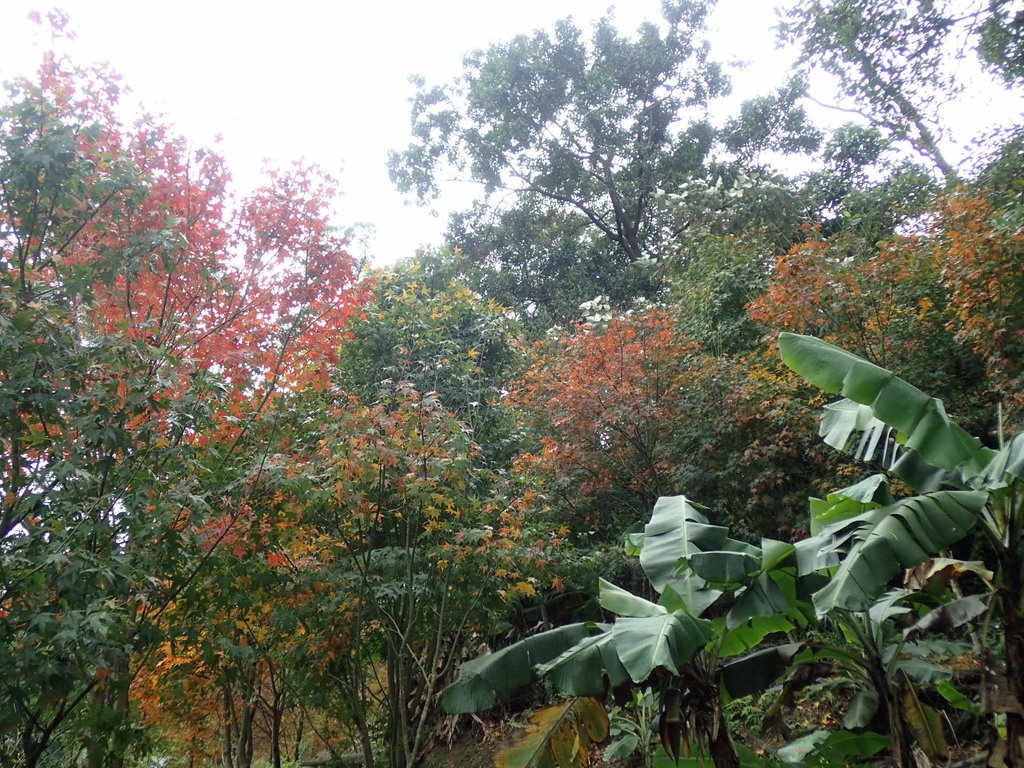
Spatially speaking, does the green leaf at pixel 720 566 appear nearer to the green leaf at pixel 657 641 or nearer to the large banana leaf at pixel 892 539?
the green leaf at pixel 657 641

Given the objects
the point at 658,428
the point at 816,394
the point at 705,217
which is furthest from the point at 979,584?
the point at 705,217

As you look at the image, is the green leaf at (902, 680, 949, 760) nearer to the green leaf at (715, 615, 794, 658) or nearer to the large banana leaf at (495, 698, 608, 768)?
the green leaf at (715, 615, 794, 658)

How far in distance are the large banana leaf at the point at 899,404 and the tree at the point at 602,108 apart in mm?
15890

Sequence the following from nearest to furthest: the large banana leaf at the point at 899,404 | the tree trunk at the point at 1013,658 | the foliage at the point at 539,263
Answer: the tree trunk at the point at 1013,658
the large banana leaf at the point at 899,404
the foliage at the point at 539,263

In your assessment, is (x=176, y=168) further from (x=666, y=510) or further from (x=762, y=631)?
(x=762, y=631)

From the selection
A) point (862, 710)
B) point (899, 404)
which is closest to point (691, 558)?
point (899, 404)

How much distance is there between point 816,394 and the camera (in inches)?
357

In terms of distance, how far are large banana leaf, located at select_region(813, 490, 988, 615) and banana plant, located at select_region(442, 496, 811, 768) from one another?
1.99 feet

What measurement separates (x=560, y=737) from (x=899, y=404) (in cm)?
318

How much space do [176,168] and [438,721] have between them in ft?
25.3

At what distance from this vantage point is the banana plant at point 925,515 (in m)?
4.15

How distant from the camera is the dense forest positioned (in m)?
4.27

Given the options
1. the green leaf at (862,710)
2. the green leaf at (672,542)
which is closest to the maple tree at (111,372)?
the green leaf at (672,542)

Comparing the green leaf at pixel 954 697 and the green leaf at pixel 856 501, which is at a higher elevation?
the green leaf at pixel 856 501
